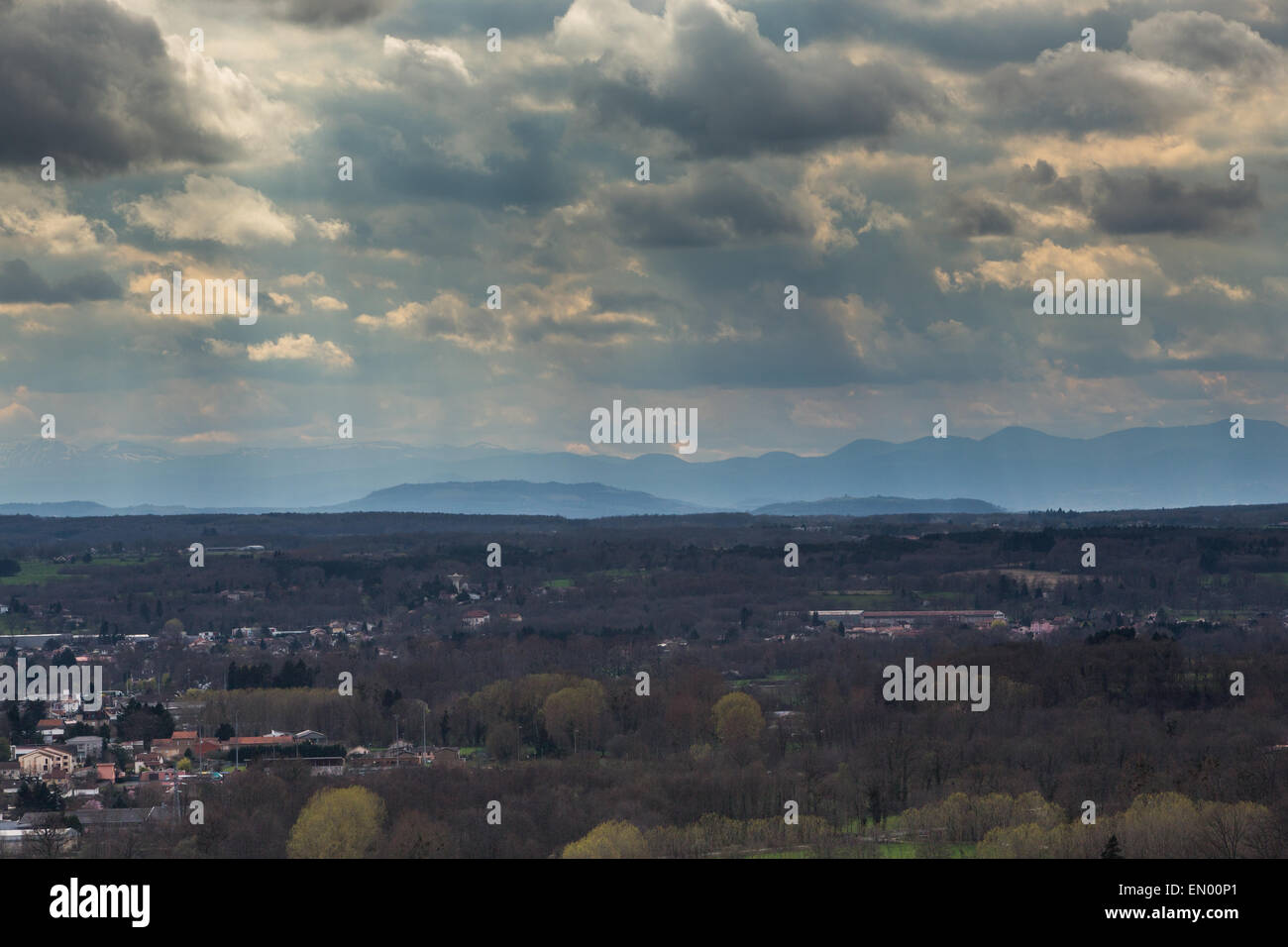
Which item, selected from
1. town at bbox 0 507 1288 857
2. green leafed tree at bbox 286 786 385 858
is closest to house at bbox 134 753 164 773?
town at bbox 0 507 1288 857

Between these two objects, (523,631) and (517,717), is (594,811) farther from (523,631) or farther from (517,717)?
(523,631)

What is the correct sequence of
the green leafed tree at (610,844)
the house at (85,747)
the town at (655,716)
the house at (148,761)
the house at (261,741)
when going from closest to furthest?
the green leafed tree at (610,844), the town at (655,716), the house at (148,761), the house at (85,747), the house at (261,741)

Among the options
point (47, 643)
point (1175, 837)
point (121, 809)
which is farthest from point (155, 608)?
point (1175, 837)

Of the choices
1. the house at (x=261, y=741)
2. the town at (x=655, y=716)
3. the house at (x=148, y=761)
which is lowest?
the house at (x=261, y=741)

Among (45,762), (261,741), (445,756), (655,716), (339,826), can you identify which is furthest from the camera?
(655,716)

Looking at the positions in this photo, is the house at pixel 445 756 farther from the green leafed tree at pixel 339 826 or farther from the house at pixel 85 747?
the house at pixel 85 747

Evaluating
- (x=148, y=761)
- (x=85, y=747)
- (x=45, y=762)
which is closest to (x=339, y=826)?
(x=148, y=761)

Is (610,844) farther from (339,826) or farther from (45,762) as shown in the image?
(45,762)

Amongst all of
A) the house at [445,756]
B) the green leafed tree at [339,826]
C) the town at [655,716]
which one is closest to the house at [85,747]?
the town at [655,716]

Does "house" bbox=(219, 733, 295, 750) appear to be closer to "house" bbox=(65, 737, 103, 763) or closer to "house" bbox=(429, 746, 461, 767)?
"house" bbox=(65, 737, 103, 763)
